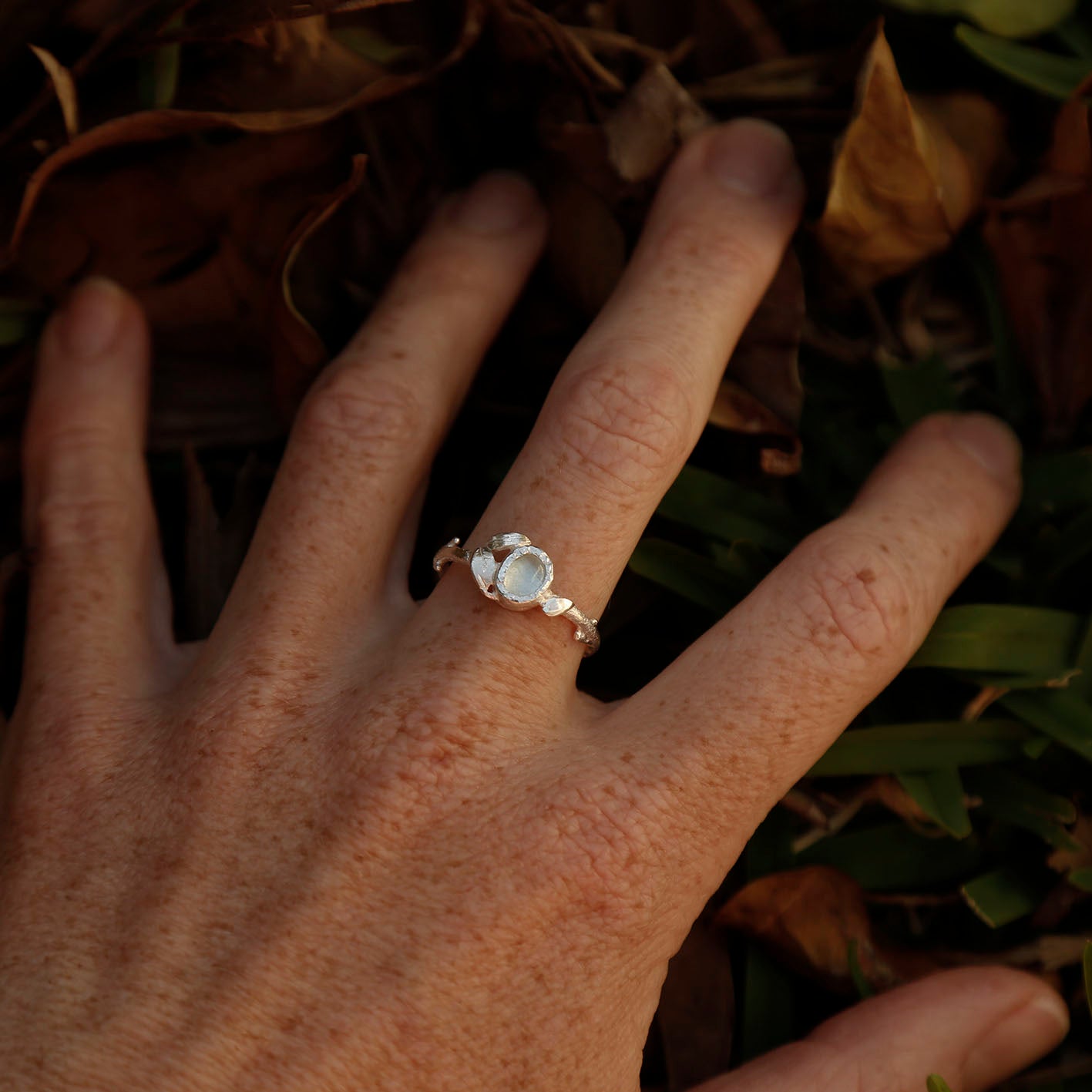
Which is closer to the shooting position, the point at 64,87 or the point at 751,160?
the point at 64,87

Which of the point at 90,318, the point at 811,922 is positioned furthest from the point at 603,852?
the point at 90,318

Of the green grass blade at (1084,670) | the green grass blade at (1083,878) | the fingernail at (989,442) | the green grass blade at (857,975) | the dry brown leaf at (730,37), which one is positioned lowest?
the green grass blade at (857,975)

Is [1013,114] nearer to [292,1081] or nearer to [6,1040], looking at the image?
[292,1081]

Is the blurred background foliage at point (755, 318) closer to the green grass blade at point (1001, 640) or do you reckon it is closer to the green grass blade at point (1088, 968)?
the green grass blade at point (1001, 640)

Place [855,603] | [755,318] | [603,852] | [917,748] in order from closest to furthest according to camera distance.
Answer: [603,852] < [855,603] < [917,748] < [755,318]

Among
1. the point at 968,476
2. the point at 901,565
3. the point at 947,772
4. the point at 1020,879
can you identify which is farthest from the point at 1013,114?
the point at 1020,879

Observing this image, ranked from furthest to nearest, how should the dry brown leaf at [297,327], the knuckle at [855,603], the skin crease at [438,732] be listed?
the dry brown leaf at [297,327]
the knuckle at [855,603]
the skin crease at [438,732]

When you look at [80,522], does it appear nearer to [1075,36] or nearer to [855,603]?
[855,603]

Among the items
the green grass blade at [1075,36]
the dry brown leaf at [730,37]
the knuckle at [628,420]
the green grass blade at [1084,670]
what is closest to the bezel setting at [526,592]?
the knuckle at [628,420]
